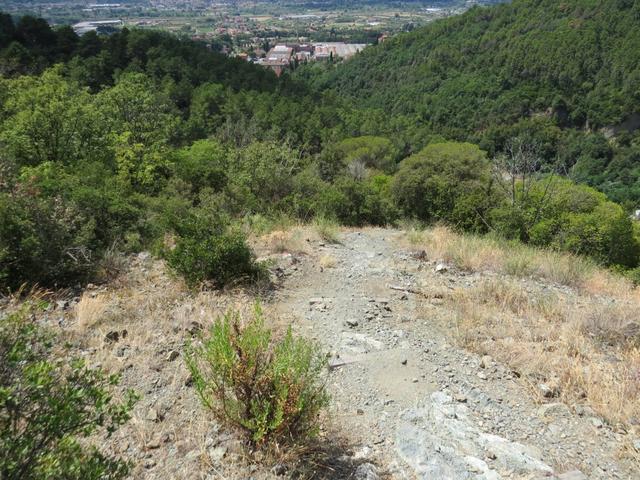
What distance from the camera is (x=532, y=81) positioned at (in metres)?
62.8

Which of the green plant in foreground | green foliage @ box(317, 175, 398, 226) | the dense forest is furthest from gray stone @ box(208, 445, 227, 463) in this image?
green foliage @ box(317, 175, 398, 226)

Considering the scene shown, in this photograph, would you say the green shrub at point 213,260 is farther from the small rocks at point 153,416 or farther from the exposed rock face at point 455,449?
the exposed rock face at point 455,449

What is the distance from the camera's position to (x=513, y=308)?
194 inches

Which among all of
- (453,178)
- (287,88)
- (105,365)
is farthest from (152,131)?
(287,88)

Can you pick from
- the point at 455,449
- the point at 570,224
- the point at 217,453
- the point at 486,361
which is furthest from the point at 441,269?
the point at 570,224

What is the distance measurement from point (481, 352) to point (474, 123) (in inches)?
2326

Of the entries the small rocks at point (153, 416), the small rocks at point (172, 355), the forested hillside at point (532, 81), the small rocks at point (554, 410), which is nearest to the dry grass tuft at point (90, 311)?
the small rocks at point (172, 355)

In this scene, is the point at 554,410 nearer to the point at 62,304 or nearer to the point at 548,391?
the point at 548,391

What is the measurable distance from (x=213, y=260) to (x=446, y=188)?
10171mm

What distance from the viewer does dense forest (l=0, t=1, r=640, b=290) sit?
5254 mm

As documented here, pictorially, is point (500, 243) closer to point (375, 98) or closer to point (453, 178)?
point (453, 178)

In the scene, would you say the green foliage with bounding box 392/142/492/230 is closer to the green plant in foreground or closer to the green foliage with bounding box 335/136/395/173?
the green plant in foreground

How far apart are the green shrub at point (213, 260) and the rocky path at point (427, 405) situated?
0.57 metres

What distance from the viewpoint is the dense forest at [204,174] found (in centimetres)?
525
